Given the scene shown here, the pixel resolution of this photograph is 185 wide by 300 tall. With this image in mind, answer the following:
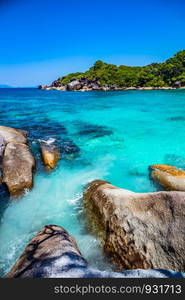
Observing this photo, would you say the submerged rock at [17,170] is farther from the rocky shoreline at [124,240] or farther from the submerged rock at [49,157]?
the rocky shoreline at [124,240]

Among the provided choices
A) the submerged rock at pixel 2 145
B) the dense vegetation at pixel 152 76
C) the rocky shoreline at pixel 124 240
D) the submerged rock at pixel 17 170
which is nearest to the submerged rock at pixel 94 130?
the submerged rock at pixel 2 145

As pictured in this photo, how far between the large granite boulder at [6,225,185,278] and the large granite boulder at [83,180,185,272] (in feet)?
2.95

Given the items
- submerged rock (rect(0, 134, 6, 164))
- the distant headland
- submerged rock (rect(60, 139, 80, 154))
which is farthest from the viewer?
the distant headland

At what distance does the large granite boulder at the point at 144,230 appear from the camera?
355cm

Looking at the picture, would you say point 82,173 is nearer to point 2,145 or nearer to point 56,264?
point 2,145

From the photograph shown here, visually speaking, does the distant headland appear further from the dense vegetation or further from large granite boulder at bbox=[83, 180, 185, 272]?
large granite boulder at bbox=[83, 180, 185, 272]

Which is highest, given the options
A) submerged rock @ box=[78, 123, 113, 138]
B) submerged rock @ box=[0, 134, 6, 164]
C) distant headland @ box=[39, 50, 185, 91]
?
distant headland @ box=[39, 50, 185, 91]

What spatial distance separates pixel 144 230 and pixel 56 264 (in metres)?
1.99

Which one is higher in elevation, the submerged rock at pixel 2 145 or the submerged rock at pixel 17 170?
the submerged rock at pixel 2 145

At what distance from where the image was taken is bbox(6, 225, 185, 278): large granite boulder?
2.64 metres

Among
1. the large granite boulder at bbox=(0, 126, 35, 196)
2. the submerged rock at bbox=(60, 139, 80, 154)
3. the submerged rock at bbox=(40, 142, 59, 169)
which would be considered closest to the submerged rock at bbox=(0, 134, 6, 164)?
the large granite boulder at bbox=(0, 126, 35, 196)

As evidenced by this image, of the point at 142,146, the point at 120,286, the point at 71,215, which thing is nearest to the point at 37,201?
the point at 71,215

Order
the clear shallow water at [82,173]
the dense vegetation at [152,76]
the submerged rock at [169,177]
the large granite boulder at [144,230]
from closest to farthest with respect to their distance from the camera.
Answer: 1. the large granite boulder at [144,230]
2. the clear shallow water at [82,173]
3. the submerged rock at [169,177]
4. the dense vegetation at [152,76]

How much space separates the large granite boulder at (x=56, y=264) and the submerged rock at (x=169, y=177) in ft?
12.6
